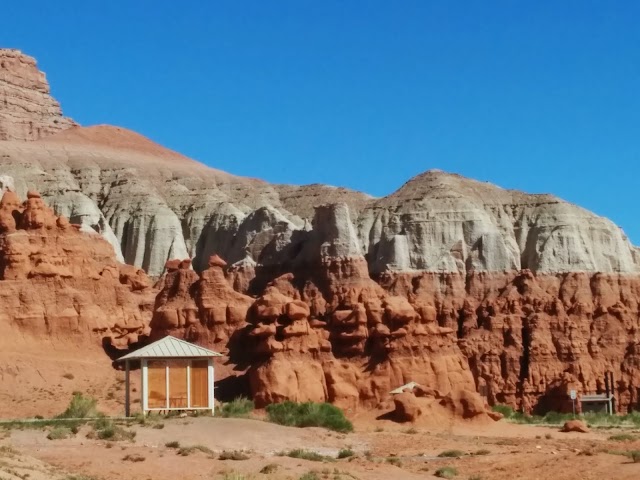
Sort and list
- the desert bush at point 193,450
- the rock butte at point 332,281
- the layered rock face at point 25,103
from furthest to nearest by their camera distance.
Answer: the layered rock face at point 25,103 → the rock butte at point 332,281 → the desert bush at point 193,450

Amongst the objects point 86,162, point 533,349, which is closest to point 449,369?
point 533,349

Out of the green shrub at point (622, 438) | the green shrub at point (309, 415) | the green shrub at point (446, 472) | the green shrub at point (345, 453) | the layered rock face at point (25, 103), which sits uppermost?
the layered rock face at point (25, 103)

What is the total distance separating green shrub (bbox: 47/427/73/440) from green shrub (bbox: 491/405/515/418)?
128ft

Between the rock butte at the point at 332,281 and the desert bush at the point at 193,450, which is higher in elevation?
the rock butte at the point at 332,281

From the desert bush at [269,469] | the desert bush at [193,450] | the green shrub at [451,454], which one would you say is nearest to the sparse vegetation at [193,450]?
the desert bush at [193,450]

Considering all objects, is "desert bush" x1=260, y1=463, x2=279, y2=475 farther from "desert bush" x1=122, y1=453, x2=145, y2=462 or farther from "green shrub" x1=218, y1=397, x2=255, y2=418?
"green shrub" x1=218, y1=397, x2=255, y2=418

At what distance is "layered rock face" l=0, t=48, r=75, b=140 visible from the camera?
148000 millimetres

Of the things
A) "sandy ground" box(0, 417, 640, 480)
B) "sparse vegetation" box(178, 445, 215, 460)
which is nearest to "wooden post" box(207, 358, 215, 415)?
"sandy ground" box(0, 417, 640, 480)

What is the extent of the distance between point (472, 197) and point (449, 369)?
31.6m

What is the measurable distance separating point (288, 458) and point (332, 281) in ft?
117

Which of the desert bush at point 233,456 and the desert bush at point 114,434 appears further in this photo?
the desert bush at point 114,434

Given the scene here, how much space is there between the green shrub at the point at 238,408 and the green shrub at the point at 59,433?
474 inches

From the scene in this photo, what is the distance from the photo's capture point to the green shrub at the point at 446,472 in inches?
1754

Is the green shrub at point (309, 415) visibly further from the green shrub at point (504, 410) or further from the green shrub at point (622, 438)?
the green shrub at point (504, 410)
